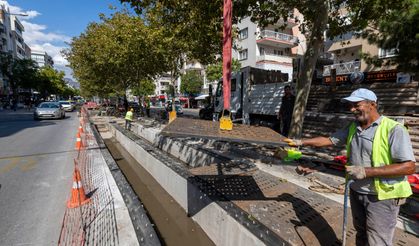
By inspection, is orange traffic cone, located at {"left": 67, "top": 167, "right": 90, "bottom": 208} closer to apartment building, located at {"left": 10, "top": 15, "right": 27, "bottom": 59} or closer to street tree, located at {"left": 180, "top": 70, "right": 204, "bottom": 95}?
street tree, located at {"left": 180, "top": 70, "right": 204, "bottom": 95}

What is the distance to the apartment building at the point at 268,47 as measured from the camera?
32406 mm

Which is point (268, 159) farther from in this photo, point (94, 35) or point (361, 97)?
point (94, 35)

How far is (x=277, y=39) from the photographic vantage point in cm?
3312

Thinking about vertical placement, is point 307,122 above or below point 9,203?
above

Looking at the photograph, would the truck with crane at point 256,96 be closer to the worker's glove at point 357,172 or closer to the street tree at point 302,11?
the street tree at point 302,11

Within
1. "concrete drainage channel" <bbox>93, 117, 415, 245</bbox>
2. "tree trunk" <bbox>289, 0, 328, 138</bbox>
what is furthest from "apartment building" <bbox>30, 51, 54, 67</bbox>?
"concrete drainage channel" <bbox>93, 117, 415, 245</bbox>

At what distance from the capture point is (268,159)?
244 inches

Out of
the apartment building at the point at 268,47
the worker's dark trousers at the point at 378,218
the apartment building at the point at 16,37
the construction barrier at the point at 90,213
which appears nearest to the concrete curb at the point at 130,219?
the construction barrier at the point at 90,213

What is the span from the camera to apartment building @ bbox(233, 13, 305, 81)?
32406 millimetres

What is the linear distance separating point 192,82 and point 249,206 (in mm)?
46514

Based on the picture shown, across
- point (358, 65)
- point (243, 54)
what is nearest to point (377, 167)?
point (358, 65)

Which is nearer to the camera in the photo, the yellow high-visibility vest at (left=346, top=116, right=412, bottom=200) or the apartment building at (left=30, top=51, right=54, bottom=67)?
the yellow high-visibility vest at (left=346, top=116, right=412, bottom=200)

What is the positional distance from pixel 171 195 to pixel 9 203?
3070mm

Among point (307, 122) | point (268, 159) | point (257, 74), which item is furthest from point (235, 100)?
point (268, 159)
